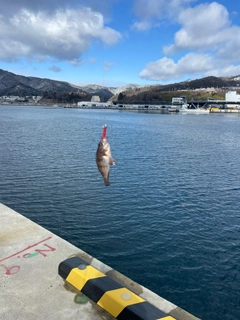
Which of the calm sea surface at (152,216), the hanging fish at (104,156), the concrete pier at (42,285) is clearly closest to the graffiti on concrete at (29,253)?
the concrete pier at (42,285)

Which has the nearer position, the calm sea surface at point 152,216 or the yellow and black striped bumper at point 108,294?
the yellow and black striped bumper at point 108,294

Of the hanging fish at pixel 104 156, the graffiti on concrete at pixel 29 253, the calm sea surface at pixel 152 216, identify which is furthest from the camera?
→ the calm sea surface at pixel 152 216

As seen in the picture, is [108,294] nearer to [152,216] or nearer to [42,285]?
[42,285]

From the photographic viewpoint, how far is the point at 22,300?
6312 mm

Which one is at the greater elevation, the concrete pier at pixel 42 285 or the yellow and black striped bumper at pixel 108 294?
the yellow and black striped bumper at pixel 108 294

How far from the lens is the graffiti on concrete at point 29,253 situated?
7.46m

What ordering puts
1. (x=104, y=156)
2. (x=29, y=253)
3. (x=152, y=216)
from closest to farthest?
(x=104, y=156) → (x=29, y=253) → (x=152, y=216)

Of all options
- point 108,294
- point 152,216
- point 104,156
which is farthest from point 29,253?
point 152,216

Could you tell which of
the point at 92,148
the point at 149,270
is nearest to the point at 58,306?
the point at 149,270

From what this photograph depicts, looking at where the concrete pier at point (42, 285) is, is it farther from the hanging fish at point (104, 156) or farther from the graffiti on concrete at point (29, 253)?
the hanging fish at point (104, 156)

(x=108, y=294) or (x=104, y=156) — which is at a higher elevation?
(x=104, y=156)

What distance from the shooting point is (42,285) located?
22.5 feet

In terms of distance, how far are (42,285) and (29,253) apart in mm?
1657

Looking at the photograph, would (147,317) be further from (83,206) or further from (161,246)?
(83,206)
